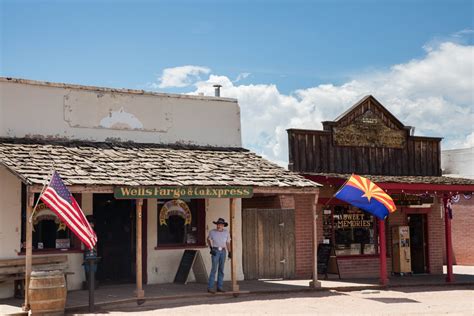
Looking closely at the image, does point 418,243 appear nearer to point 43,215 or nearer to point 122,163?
point 122,163

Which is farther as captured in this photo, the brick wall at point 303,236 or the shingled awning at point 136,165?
the brick wall at point 303,236

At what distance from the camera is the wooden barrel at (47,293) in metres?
12.4

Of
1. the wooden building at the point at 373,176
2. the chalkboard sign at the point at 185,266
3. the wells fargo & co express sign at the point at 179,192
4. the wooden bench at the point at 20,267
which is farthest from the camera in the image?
the wooden building at the point at 373,176

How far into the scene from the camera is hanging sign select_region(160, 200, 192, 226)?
17375 mm

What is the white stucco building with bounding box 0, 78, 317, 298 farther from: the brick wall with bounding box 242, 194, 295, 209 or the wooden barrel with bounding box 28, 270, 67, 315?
the wooden barrel with bounding box 28, 270, 67, 315

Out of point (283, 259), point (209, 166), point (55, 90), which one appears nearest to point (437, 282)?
point (283, 259)

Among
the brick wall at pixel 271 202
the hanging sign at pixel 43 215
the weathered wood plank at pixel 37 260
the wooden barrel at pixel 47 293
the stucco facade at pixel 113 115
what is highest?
the stucco facade at pixel 113 115

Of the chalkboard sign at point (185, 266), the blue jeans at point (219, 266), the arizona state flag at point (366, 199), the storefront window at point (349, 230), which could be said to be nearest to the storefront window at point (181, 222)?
the chalkboard sign at point (185, 266)

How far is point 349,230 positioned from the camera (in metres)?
20.6

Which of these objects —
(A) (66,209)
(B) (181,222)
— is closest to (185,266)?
(B) (181,222)

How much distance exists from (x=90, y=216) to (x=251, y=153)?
4602 millimetres

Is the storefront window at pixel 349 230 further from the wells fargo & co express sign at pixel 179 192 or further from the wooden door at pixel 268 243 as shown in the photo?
the wells fargo & co express sign at pixel 179 192

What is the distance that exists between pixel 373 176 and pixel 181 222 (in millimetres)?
5939

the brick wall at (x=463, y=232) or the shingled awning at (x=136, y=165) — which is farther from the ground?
the shingled awning at (x=136, y=165)
